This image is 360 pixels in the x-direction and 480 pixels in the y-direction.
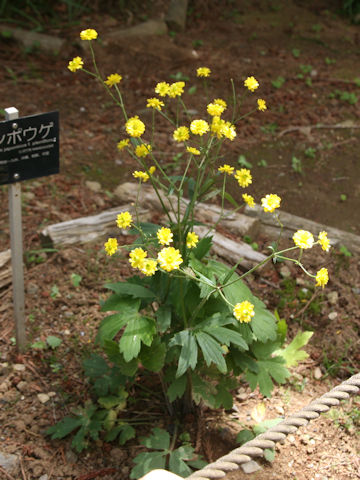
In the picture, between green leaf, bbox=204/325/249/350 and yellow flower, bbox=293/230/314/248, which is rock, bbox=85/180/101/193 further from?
yellow flower, bbox=293/230/314/248

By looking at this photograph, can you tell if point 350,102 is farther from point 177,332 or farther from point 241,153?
point 177,332

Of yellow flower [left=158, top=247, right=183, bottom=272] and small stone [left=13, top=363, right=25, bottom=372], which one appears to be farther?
small stone [left=13, top=363, right=25, bottom=372]


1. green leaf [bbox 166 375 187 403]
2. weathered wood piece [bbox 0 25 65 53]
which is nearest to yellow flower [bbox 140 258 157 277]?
green leaf [bbox 166 375 187 403]

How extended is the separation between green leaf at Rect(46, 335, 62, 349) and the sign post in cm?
43

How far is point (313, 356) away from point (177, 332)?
3.76 ft

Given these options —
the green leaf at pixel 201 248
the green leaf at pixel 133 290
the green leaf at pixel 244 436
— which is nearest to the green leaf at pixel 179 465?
the green leaf at pixel 244 436

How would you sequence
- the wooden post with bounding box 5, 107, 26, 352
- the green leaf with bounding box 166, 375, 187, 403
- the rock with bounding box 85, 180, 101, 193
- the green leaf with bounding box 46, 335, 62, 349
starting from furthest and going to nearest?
the rock with bounding box 85, 180, 101, 193 < the green leaf with bounding box 46, 335, 62, 349 < the wooden post with bounding box 5, 107, 26, 352 < the green leaf with bounding box 166, 375, 187, 403

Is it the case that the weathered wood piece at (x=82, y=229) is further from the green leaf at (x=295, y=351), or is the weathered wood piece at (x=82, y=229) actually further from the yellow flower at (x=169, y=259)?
the yellow flower at (x=169, y=259)

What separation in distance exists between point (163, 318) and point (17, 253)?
922mm

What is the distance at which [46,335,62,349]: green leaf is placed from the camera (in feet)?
10.3

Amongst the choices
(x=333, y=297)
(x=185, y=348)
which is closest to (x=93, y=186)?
(x=333, y=297)

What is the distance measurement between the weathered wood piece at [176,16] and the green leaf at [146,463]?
220 inches

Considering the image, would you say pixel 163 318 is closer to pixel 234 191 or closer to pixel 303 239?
pixel 303 239

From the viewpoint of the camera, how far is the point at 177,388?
99.8 inches
